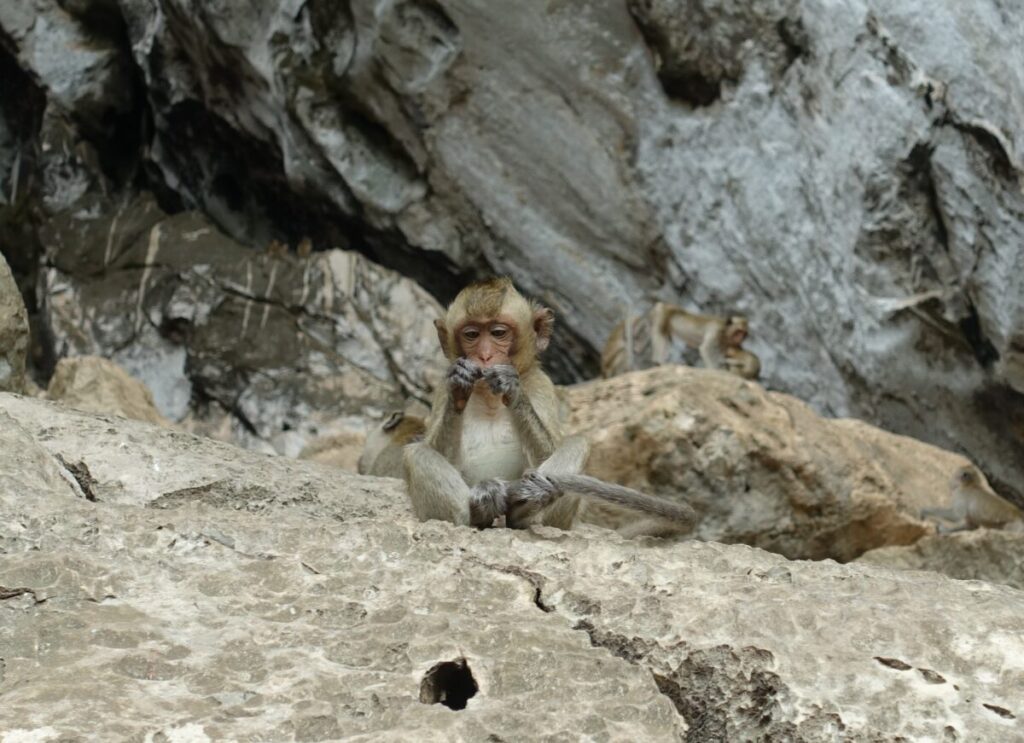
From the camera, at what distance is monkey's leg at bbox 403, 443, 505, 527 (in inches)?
183

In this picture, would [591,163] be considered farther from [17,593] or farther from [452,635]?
[17,593]

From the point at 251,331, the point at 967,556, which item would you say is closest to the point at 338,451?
the point at 251,331

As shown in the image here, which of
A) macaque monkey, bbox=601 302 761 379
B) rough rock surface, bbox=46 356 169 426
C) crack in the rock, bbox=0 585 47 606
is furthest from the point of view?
macaque monkey, bbox=601 302 761 379

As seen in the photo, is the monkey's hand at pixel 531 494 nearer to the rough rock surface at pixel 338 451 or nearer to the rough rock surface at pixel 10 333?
the rough rock surface at pixel 10 333

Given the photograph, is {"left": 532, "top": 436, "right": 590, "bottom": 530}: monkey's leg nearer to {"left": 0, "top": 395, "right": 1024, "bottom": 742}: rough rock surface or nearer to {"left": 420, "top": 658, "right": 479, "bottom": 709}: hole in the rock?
{"left": 0, "top": 395, "right": 1024, "bottom": 742}: rough rock surface

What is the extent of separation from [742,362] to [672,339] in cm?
115

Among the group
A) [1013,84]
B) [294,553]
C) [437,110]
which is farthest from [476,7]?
[294,553]

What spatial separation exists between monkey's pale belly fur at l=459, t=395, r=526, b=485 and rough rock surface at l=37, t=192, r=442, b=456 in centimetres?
849

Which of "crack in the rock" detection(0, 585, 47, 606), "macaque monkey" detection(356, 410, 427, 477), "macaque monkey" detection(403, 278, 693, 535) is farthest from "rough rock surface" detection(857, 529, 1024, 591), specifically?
"crack in the rock" detection(0, 585, 47, 606)

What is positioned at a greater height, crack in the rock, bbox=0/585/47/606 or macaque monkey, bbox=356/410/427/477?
crack in the rock, bbox=0/585/47/606

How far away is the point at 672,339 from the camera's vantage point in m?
13.2

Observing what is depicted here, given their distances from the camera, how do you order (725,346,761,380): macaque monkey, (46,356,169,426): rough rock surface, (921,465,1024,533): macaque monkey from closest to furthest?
1. (46,356,169,426): rough rock surface
2. (921,465,1024,533): macaque monkey
3. (725,346,761,380): macaque monkey

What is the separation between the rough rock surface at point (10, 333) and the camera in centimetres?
649

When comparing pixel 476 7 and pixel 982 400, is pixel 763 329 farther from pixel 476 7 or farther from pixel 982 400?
pixel 476 7
